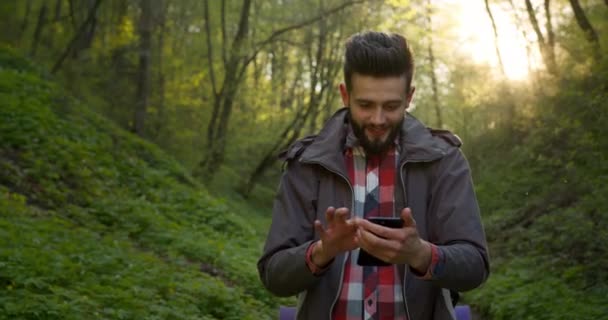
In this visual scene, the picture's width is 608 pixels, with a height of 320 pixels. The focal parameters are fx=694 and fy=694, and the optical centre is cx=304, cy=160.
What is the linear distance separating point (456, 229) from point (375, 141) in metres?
0.44

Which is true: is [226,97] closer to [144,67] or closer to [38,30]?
[144,67]

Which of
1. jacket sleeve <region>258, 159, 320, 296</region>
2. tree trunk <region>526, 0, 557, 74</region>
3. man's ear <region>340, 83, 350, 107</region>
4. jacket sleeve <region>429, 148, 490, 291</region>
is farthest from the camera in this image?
tree trunk <region>526, 0, 557, 74</region>

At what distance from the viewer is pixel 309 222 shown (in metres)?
2.57

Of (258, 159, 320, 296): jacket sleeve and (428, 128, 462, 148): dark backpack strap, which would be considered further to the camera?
(428, 128, 462, 148): dark backpack strap

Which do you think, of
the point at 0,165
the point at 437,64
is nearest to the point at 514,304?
the point at 0,165

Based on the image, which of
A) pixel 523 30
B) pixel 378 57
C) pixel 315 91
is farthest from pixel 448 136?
pixel 315 91

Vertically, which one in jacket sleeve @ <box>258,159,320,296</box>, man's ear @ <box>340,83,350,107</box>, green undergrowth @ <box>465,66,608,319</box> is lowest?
green undergrowth @ <box>465,66,608,319</box>

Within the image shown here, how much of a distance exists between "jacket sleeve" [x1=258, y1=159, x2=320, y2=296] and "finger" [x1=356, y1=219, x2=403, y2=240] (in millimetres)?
328

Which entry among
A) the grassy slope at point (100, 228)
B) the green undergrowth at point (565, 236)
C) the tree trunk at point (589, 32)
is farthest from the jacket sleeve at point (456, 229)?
the tree trunk at point (589, 32)

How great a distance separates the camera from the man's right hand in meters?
2.12

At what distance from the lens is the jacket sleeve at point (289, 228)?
2.43 m

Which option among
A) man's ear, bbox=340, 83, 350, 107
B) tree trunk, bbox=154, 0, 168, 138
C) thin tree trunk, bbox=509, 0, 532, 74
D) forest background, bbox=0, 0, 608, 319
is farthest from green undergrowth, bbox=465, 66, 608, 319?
tree trunk, bbox=154, 0, 168, 138

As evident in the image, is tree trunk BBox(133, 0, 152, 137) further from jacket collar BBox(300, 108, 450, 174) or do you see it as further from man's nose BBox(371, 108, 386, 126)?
man's nose BBox(371, 108, 386, 126)

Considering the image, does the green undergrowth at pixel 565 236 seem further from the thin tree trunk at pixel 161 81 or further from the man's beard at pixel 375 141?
the thin tree trunk at pixel 161 81
